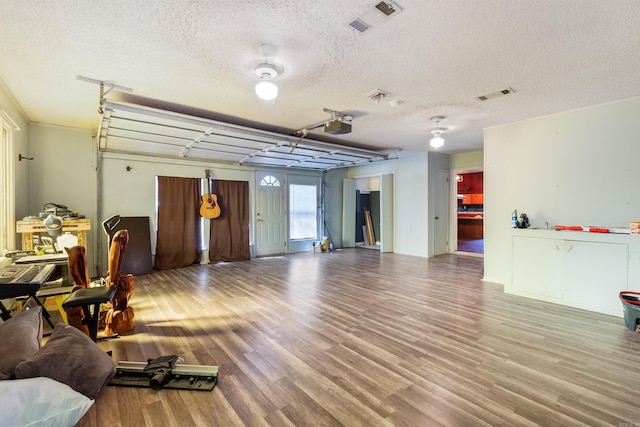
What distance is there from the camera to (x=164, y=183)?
19.8 ft

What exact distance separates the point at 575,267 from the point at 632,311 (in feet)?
2.43

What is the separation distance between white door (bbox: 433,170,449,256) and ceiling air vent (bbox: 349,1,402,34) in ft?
18.9

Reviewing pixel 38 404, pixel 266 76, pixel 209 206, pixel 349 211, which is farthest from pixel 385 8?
pixel 349 211

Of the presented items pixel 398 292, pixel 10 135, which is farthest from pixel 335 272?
pixel 10 135

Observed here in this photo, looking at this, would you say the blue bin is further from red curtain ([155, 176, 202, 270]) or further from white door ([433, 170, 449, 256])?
red curtain ([155, 176, 202, 270])

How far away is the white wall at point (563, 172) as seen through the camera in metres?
3.50

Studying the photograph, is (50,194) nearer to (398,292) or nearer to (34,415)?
(34,415)

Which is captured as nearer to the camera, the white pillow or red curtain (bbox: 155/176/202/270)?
the white pillow

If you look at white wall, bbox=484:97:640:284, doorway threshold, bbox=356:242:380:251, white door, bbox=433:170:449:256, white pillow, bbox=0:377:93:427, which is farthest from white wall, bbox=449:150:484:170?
white pillow, bbox=0:377:93:427

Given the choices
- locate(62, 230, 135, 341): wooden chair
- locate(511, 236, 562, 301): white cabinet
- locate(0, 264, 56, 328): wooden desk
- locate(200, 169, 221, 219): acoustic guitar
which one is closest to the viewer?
locate(0, 264, 56, 328): wooden desk

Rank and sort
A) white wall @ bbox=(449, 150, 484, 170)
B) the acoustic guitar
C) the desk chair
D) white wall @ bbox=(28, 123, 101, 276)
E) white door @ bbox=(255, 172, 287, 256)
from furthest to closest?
white door @ bbox=(255, 172, 287, 256) → white wall @ bbox=(449, 150, 484, 170) → the acoustic guitar → white wall @ bbox=(28, 123, 101, 276) → the desk chair

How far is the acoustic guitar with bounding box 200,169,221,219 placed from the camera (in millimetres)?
6414

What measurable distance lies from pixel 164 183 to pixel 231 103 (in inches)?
128

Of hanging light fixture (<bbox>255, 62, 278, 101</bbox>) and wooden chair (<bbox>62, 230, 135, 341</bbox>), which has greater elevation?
hanging light fixture (<bbox>255, 62, 278, 101</bbox>)
